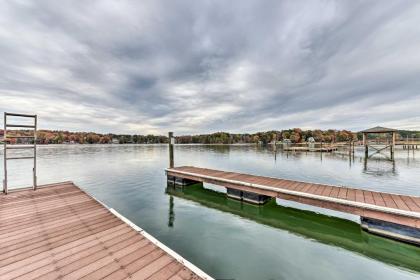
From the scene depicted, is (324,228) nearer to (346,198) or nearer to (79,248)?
(346,198)

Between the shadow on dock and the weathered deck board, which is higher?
the weathered deck board

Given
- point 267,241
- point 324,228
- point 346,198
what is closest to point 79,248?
point 267,241

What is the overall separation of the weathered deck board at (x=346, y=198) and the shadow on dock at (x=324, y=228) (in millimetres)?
743

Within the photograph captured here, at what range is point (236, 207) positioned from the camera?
817cm

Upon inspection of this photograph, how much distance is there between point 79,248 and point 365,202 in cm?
799

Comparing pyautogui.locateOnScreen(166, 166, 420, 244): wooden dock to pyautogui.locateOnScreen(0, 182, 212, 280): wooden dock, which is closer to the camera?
pyautogui.locateOnScreen(0, 182, 212, 280): wooden dock

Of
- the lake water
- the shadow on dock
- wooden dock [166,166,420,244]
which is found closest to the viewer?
the lake water

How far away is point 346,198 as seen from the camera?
6102 mm

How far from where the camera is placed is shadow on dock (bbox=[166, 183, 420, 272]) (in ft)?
15.0

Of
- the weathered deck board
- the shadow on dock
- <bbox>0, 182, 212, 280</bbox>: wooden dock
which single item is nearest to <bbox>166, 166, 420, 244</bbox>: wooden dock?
the weathered deck board

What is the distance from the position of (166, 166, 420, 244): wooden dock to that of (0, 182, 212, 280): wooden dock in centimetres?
560

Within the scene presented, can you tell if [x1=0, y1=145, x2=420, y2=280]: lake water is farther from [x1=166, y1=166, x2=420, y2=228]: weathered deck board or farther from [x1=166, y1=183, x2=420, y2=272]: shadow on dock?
[x1=166, y1=166, x2=420, y2=228]: weathered deck board

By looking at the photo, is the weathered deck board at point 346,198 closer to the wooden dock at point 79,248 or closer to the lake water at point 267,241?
the lake water at point 267,241

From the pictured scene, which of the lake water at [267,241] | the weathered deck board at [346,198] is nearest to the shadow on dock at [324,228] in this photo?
the lake water at [267,241]
